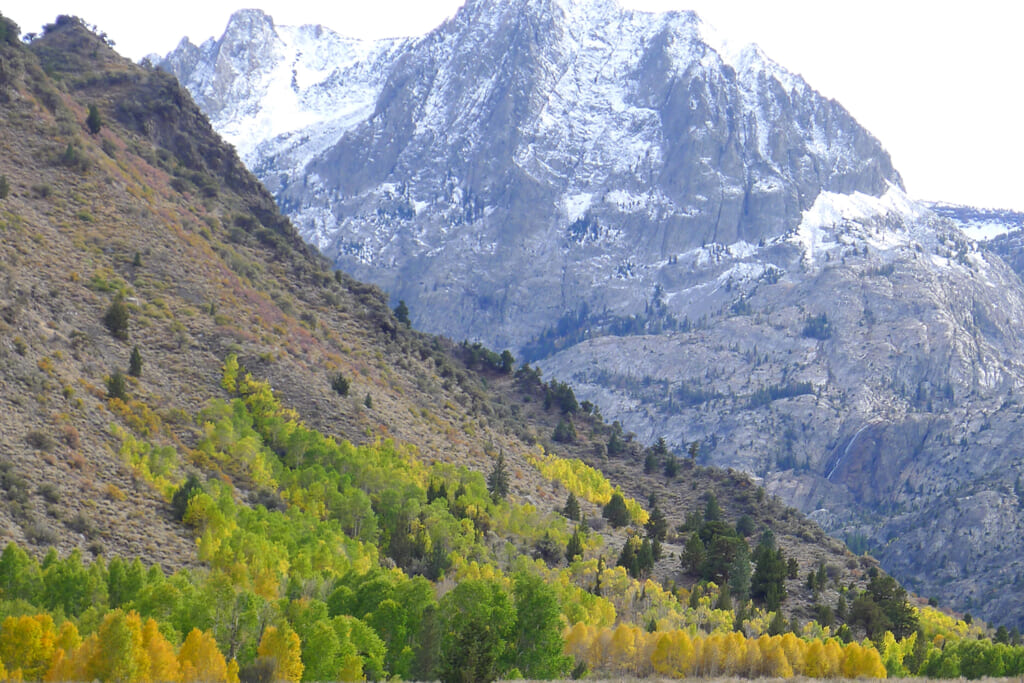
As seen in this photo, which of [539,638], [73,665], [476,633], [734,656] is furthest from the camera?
[734,656]

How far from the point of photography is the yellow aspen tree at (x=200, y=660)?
58.2m

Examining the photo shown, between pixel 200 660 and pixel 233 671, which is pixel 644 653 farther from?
pixel 200 660

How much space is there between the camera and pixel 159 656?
57.8 meters

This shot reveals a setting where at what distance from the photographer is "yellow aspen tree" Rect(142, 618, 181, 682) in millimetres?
57062

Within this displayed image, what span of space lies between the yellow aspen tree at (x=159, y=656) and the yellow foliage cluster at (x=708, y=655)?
30.1m

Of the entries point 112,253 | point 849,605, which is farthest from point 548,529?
point 112,253

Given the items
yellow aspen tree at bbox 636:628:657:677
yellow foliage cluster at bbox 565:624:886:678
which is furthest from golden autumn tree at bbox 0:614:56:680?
yellow aspen tree at bbox 636:628:657:677

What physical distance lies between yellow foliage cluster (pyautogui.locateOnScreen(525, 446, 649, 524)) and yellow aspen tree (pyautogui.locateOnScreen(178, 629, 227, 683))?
262 ft

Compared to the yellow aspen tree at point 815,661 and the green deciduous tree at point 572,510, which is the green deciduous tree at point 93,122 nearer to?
the green deciduous tree at point 572,510

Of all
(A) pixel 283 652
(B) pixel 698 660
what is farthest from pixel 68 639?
(B) pixel 698 660

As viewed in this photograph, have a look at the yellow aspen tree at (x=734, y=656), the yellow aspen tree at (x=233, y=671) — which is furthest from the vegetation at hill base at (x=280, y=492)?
the yellow aspen tree at (x=233, y=671)

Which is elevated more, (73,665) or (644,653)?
(73,665)

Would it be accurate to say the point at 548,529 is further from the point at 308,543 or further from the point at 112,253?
the point at 112,253

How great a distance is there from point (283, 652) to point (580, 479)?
82792 mm
